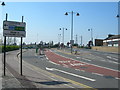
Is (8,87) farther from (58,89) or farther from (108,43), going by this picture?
(108,43)

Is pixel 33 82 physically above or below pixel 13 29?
below

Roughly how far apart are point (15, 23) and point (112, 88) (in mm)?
7382

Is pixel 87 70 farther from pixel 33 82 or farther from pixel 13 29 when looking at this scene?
pixel 13 29

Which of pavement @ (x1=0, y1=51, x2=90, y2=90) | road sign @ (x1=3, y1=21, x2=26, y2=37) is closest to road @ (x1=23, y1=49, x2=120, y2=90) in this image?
pavement @ (x1=0, y1=51, x2=90, y2=90)

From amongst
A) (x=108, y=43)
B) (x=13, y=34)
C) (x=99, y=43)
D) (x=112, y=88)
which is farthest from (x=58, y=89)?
(x=99, y=43)

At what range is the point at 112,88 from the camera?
9.81 m

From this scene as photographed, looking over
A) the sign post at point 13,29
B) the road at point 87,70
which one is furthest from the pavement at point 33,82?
the sign post at point 13,29

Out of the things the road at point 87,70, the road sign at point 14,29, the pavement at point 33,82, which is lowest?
the road at point 87,70

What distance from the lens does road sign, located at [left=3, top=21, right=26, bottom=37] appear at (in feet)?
41.4

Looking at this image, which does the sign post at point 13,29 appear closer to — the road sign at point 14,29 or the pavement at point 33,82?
the road sign at point 14,29

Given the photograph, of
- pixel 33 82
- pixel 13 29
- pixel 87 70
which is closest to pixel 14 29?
pixel 13 29

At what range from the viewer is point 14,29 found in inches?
509

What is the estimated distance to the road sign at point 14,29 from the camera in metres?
12.6

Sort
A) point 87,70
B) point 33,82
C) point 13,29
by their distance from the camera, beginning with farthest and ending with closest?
point 87,70 < point 13,29 < point 33,82
